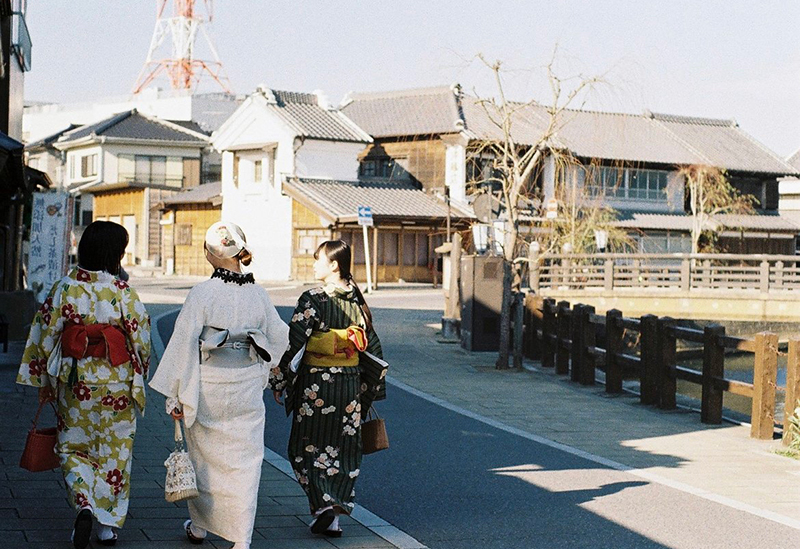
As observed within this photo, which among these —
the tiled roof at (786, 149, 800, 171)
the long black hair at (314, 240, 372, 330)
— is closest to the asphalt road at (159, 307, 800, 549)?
the long black hair at (314, 240, 372, 330)

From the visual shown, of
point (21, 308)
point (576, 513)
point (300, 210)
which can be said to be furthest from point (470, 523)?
point (300, 210)

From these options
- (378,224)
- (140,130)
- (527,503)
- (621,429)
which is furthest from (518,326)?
(140,130)

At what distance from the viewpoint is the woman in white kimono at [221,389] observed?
5.42 m

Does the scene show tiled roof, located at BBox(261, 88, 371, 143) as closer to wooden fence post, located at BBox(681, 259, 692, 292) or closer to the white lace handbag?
wooden fence post, located at BBox(681, 259, 692, 292)

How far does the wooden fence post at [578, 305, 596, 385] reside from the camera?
1463 centimetres

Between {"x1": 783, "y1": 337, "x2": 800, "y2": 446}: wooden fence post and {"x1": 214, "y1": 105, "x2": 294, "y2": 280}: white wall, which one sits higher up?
{"x1": 214, "y1": 105, "x2": 294, "y2": 280}: white wall

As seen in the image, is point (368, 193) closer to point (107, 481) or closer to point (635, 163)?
point (635, 163)

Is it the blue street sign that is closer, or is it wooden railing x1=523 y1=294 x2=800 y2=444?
wooden railing x1=523 y1=294 x2=800 y2=444

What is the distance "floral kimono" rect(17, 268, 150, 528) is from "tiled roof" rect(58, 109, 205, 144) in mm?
45624

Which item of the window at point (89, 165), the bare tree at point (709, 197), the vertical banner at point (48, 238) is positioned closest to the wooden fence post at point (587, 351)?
the vertical banner at point (48, 238)

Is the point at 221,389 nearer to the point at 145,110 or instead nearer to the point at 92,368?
the point at 92,368

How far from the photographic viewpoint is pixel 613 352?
45.0ft

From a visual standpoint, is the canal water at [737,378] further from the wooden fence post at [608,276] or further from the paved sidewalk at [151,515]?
the paved sidewalk at [151,515]

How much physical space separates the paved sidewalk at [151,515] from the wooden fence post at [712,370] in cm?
526
